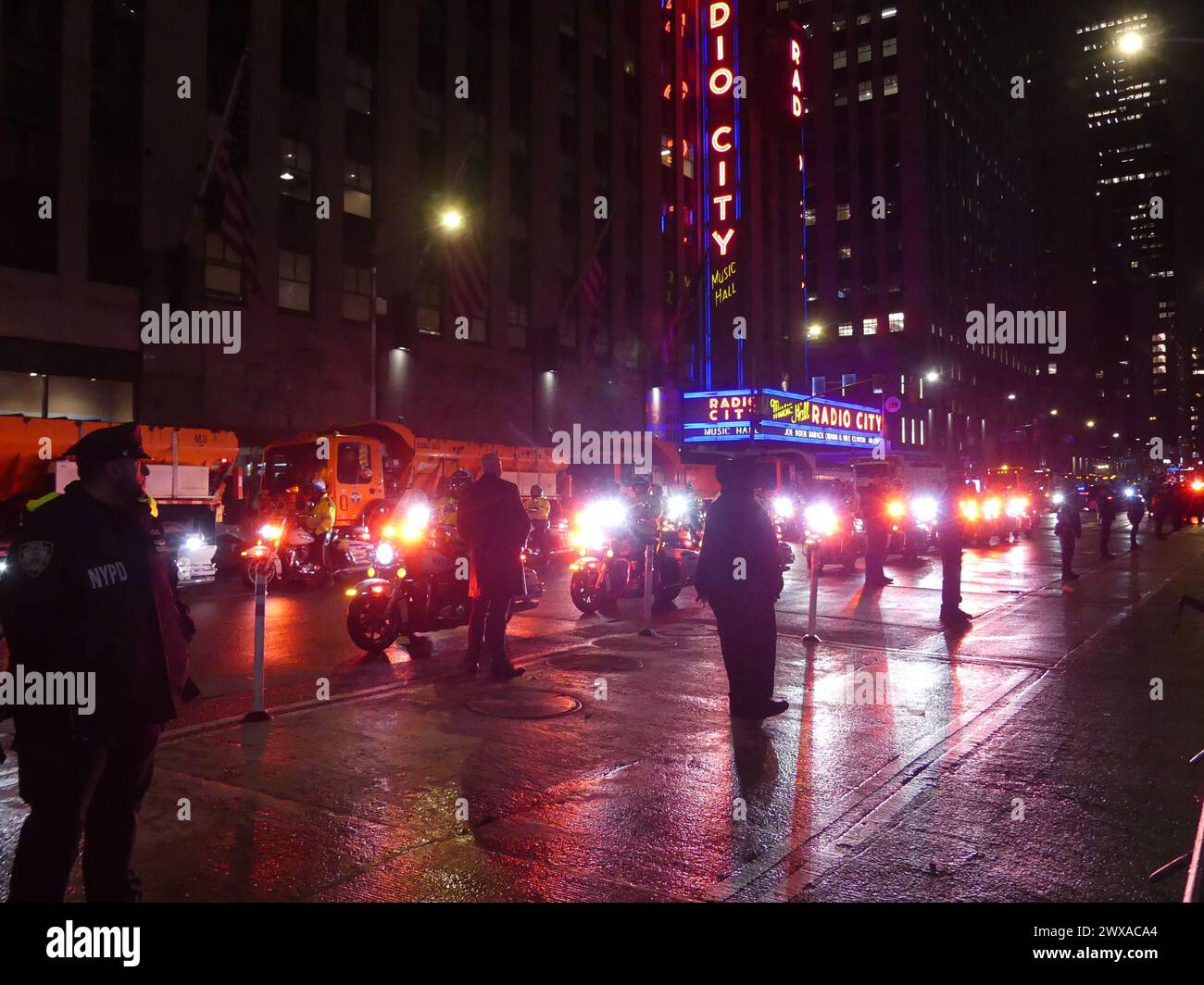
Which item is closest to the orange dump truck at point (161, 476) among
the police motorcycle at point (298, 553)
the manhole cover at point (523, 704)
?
the police motorcycle at point (298, 553)

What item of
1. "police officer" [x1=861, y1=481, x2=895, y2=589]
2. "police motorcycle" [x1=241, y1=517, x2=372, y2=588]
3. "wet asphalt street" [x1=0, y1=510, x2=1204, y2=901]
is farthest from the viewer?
"police officer" [x1=861, y1=481, x2=895, y2=589]

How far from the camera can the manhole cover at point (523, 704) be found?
6.88 m

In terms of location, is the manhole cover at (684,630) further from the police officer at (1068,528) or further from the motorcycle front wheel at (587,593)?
the police officer at (1068,528)

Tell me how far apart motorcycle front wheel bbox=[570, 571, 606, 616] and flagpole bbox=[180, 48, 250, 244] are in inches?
715

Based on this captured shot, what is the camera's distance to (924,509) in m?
23.4

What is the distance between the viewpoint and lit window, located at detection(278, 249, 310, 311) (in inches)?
1144

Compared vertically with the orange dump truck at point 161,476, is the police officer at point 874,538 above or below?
below

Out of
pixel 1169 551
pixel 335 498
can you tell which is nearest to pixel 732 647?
pixel 335 498

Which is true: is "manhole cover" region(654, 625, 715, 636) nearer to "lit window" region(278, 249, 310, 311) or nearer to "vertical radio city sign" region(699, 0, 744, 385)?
"lit window" region(278, 249, 310, 311)

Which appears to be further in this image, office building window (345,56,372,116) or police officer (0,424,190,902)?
office building window (345,56,372,116)

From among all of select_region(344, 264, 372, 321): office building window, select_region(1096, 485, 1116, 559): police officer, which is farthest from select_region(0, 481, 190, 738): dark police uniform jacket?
select_region(344, 264, 372, 321): office building window
